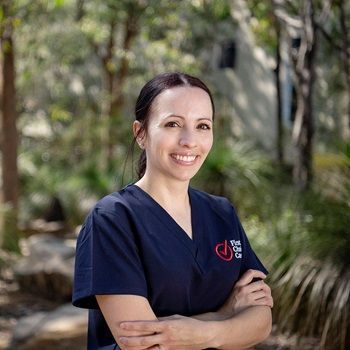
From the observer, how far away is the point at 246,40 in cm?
1909

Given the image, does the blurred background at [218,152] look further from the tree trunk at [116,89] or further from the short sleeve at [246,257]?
the short sleeve at [246,257]

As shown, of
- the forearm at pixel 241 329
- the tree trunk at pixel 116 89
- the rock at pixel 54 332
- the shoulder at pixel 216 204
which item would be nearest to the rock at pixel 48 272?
the rock at pixel 54 332

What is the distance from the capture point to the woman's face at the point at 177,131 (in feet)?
7.24

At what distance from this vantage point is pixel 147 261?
2.09 m

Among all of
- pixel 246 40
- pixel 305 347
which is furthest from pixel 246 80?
pixel 305 347

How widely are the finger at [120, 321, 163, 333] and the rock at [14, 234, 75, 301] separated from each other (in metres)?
6.00

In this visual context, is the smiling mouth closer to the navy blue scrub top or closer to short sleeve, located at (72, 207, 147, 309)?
the navy blue scrub top

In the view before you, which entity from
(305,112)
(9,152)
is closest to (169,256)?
(305,112)

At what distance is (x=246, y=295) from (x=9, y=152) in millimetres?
7891

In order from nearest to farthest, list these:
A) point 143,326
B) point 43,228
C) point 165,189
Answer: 1. point 143,326
2. point 165,189
3. point 43,228

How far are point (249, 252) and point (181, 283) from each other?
39 cm

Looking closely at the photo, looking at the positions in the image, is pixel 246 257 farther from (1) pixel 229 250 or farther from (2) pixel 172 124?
(2) pixel 172 124

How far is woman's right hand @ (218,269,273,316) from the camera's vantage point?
2272mm

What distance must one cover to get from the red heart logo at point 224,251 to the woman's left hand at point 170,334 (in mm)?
248
